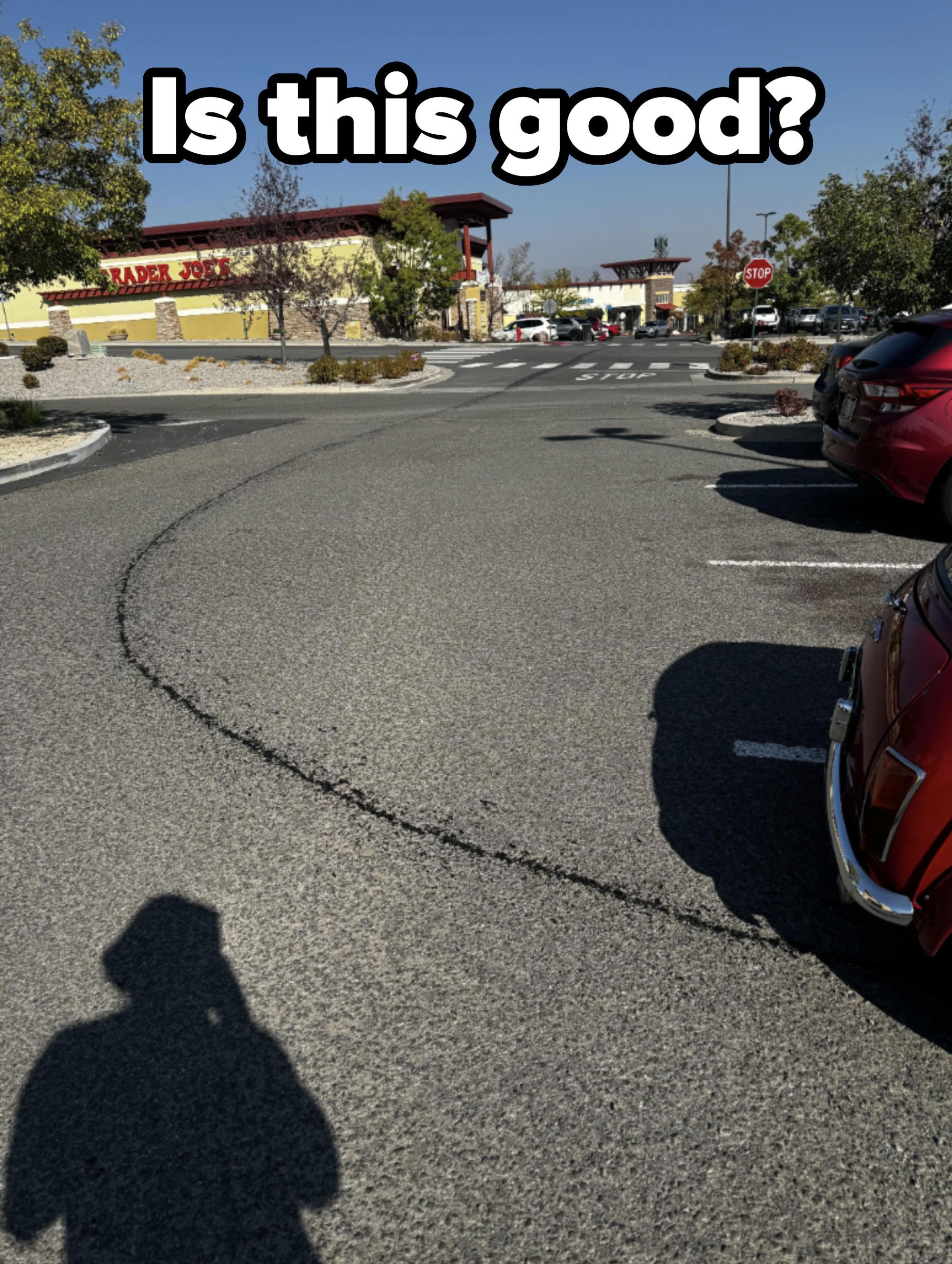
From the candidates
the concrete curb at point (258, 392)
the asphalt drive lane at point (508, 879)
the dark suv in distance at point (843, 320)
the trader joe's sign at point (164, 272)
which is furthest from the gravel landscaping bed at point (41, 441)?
the dark suv in distance at point (843, 320)

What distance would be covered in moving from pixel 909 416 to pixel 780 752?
12.8 ft

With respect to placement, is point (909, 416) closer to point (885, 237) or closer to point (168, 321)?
point (885, 237)

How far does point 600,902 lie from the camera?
125 inches

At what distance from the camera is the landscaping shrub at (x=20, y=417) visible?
17359mm

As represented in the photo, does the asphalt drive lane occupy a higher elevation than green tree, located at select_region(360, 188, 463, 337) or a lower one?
lower

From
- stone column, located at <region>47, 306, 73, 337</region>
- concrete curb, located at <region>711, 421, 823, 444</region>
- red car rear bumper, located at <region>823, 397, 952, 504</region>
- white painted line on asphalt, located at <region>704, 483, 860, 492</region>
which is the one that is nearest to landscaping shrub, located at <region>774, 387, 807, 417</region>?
concrete curb, located at <region>711, 421, 823, 444</region>

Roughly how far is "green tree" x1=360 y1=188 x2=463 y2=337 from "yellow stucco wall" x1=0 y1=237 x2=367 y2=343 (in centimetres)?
683

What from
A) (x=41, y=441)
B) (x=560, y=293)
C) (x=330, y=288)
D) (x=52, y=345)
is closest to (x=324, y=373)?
(x=330, y=288)

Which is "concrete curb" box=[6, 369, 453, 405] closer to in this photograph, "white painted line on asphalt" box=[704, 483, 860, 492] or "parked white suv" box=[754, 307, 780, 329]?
"white painted line on asphalt" box=[704, 483, 860, 492]

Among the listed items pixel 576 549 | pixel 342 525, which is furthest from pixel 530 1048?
pixel 342 525

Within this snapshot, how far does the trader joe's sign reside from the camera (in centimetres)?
5209

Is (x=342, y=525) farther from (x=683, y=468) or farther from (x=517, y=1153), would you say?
(x=517, y=1153)

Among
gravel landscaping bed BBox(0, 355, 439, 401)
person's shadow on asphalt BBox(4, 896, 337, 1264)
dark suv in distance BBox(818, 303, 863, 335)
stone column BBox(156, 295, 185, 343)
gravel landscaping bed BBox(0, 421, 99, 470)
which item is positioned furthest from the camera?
stone column BBox(156, 295, 185, 343)

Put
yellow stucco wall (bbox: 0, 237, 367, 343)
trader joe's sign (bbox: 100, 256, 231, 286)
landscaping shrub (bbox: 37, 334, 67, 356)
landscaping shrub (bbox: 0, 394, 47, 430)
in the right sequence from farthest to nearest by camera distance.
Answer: yellow stucco wall (bbox: 0, 237, 367, 343) < trader joe's sign (bbox: 100, 256, 231, 286) < landscaping shrub (bbox: 37, 334, 67, 356) < landscaping shrub (bbox: 0, 394, 47, 430)
